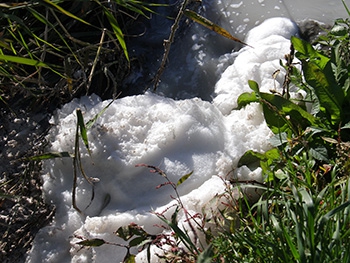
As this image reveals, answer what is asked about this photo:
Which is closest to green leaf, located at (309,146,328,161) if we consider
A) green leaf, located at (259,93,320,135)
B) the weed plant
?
the weed plant

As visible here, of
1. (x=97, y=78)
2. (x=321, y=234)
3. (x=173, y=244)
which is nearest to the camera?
(x=321, y=234)

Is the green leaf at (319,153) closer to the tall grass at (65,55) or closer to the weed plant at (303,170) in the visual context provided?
the weed plant at (303,170)

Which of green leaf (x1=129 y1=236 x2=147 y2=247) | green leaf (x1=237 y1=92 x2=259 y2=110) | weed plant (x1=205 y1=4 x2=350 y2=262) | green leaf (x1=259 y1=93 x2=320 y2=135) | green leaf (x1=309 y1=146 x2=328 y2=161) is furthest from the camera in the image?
green leaf (x1=237 y1=92 x2=259 y2=110)

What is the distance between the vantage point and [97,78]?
2838 mm

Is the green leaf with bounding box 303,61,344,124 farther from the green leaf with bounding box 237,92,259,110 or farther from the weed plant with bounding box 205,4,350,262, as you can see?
the green leaf with bounding box 237,92,259,110

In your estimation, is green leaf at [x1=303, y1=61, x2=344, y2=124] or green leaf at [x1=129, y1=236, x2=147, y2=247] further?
green leaf at [x1=303, y1=61, x2=344, y2=124]

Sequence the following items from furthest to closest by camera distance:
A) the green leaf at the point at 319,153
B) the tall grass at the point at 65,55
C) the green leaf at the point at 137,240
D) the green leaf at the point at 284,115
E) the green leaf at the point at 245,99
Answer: the tall grass at the point at 65,55 < the green leaf at the point at 245,99 < the green leaf at the point at 284,115 < the green leaf at the point at 319,153 < the green leaf at the point at 137,240

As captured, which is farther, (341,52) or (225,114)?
(225,114)

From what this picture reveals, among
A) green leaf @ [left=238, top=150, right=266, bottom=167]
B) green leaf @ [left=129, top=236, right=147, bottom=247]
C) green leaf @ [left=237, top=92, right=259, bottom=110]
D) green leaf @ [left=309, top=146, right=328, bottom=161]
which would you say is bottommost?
green leaf @ [left=238, top=150, right=266, bottom=167]

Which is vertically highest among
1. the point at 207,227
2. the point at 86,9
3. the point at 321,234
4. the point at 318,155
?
the point at 86,9

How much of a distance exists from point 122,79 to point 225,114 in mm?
615

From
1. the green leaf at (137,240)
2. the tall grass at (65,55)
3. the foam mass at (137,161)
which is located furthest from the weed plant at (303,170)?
the tall grass at (65,55)

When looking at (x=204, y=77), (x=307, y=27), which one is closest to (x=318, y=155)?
(x=204, y=77)

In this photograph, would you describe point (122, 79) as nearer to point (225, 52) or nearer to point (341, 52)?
point (225, 52)
